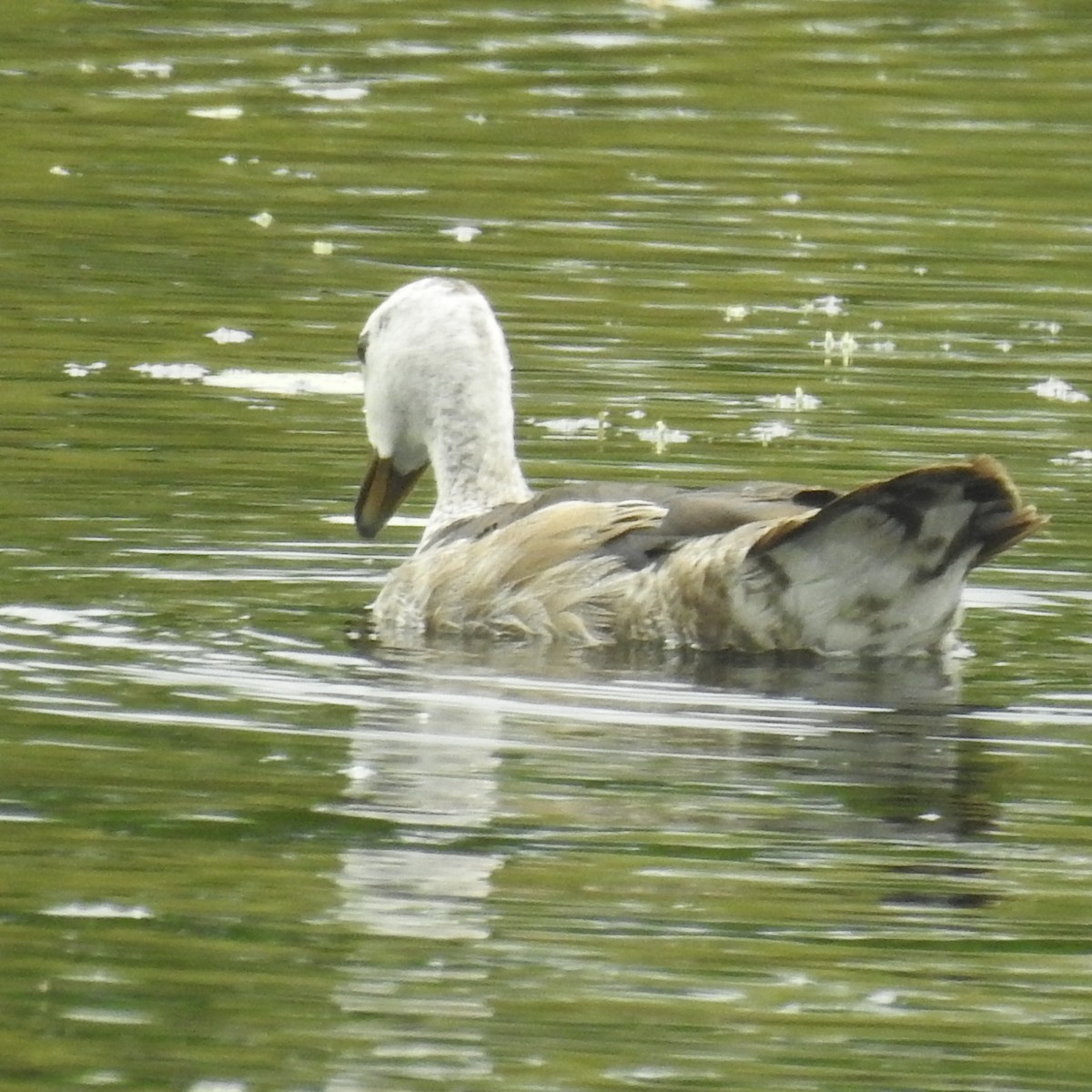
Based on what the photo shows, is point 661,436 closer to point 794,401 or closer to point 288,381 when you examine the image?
point 794,401

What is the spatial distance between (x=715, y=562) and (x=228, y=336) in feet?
Answer: 15.2

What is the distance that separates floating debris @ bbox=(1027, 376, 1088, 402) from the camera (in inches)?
451

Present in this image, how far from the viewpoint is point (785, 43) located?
19.3 meters

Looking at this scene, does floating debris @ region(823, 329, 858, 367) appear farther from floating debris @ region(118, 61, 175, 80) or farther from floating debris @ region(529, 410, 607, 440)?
floating debris @ region(118, 61, 175, 80)

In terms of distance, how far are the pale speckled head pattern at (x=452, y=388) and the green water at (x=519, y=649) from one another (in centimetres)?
40

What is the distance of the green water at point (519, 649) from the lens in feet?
17.3

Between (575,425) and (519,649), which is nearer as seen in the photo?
(519,649)

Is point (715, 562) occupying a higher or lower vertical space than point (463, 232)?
lower

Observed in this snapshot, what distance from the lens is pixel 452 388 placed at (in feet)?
31.3

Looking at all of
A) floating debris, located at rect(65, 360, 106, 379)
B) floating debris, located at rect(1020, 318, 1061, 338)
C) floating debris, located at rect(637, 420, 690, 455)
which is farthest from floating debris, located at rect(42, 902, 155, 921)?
floating debris, located at rect(1020, 318, 1061, 338)

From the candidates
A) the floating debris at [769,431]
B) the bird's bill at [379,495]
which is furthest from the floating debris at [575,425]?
the bird's bill at [379,495]

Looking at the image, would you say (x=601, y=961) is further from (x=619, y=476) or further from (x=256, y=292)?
(x=256, y=292)

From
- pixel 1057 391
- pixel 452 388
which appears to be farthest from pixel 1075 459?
pixel 452 388

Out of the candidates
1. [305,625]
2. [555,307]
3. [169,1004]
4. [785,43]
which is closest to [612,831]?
[169,1004]
